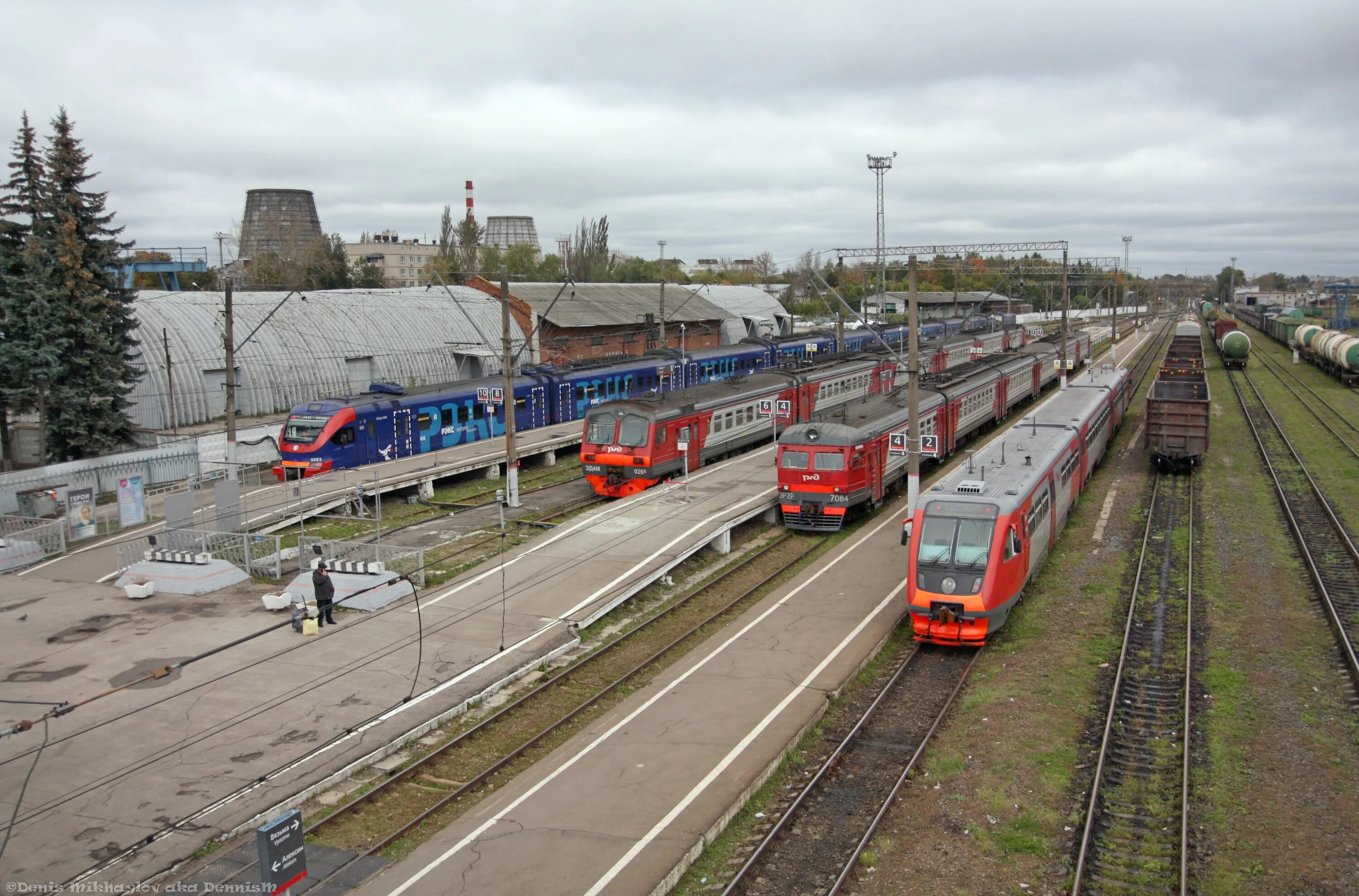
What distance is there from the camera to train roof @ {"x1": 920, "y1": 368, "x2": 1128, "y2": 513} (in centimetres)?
1750

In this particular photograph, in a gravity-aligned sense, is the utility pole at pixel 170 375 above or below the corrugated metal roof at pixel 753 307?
below

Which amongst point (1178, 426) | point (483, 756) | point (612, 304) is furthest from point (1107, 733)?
point (612, 304)

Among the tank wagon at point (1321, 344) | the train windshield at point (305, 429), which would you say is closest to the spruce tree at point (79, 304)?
the train windshield at point (305, 429)

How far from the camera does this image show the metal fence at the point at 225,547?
72.4 ft

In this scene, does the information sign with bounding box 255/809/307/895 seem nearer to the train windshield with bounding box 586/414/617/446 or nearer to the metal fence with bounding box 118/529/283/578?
the metal fence with bounding box 118/529/283/578

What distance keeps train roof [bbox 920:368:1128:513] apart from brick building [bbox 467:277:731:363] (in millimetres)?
28156

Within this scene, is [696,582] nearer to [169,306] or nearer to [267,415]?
[267,415]

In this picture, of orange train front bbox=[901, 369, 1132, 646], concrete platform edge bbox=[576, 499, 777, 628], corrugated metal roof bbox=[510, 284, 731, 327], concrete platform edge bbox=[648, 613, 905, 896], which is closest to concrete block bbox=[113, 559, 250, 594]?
concrete platform edge bbox=[576, 499, 777, 628]

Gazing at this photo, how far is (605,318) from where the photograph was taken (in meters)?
62.0

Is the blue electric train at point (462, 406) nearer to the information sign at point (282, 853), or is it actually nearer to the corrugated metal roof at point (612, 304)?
the corrugated metal roof at point (612, 304)

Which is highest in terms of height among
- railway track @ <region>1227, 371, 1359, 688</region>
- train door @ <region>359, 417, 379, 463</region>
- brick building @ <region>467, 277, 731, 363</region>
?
brick building @ <region>467, 277, 731, 363</region>

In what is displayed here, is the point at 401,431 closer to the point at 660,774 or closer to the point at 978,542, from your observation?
the point at 978,542

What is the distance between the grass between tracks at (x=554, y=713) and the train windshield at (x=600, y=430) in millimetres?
6559

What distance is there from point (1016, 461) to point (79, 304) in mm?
27817
